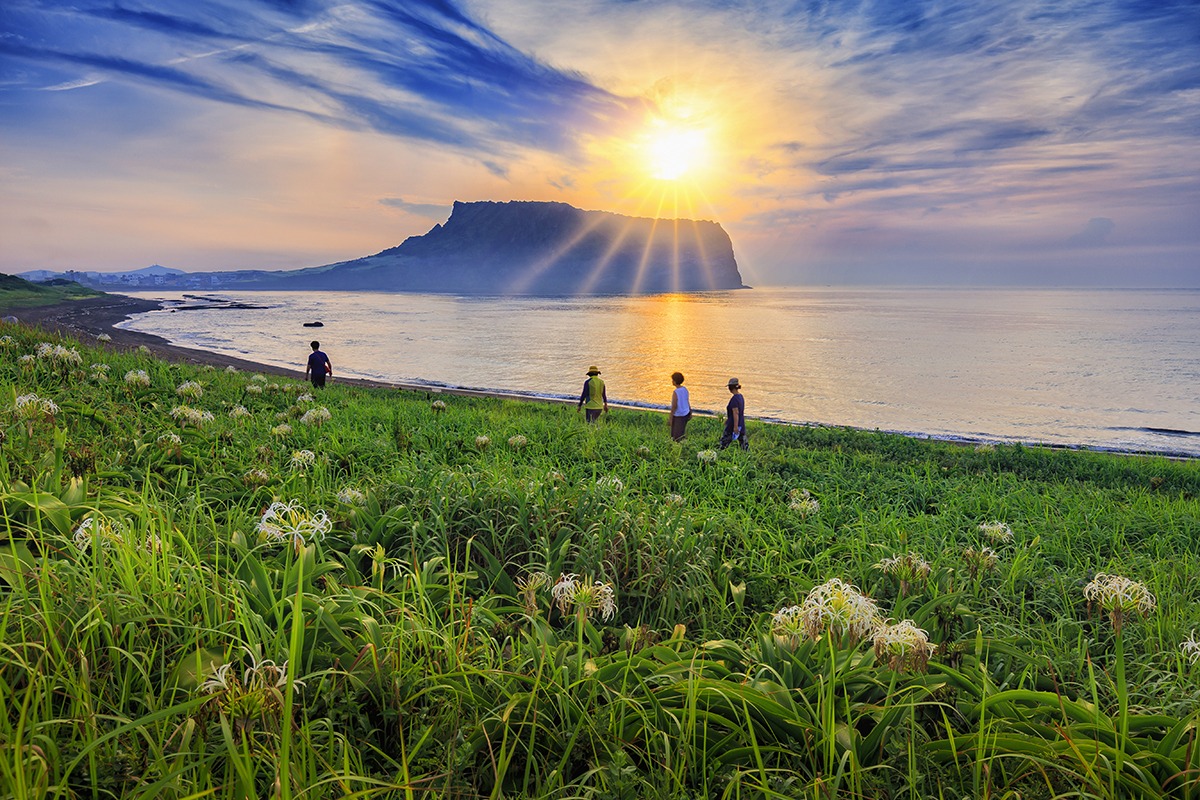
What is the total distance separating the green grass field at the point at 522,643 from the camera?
197cm

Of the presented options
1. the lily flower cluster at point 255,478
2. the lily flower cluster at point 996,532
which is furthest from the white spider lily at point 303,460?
the lily flower cluster at point 996,532

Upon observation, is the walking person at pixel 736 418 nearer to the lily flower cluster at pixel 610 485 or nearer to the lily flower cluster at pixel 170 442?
the lily flower cluster at pixel 610 485

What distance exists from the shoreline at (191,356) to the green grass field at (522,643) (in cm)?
1540

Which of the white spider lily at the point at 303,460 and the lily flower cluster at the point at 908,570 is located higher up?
the white spider lily at the point at 303,460

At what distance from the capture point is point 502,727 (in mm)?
2215

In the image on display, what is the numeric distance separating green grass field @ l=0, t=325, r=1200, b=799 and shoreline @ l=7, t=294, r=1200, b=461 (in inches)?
606

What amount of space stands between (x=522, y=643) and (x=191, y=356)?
47019 millimetres

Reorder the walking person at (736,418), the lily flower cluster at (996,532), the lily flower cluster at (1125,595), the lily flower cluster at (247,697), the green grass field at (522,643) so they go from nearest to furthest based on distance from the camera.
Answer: the lily flower cluster at (247,697), the green grass field at (522,643), the lily flower cluster at (1125,595), the lily flower cluster at (996,532), the walking person at (736,418)

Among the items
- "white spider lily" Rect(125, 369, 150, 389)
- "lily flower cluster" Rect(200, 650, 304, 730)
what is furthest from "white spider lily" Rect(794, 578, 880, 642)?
"white spider lily" Rect(125, 369, 150, 389)

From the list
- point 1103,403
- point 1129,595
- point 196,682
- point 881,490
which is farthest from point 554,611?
point 1103,403

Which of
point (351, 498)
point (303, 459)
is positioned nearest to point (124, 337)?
point (303, 459)

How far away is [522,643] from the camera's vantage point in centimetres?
307

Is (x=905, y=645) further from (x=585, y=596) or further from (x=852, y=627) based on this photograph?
(x=585, y=596)

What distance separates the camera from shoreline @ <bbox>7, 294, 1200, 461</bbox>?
79.6 feet
